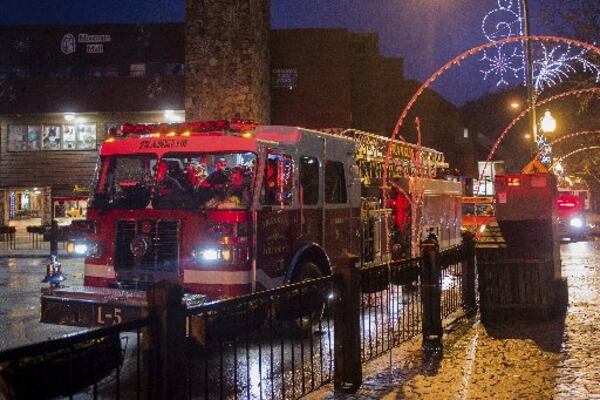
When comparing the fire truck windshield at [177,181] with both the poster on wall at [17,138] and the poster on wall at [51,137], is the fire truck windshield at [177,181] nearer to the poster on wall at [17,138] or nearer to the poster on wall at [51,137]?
the poster on wall at [51,137]

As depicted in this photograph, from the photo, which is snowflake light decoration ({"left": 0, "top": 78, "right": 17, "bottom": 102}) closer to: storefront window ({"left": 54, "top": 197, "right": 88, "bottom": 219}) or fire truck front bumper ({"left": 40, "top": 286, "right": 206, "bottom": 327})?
storefront window ({"left": 54, "top": 197, "right": 88, "bottom": 219})

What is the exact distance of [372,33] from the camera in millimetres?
43000

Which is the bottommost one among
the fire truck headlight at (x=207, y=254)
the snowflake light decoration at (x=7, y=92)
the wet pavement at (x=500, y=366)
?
the wet pavement at (x=500, y=366)

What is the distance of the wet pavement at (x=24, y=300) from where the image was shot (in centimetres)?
1059

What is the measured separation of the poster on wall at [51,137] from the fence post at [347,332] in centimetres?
3479

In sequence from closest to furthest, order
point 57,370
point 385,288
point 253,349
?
point 57,370 < point 385,288 < point 253,349

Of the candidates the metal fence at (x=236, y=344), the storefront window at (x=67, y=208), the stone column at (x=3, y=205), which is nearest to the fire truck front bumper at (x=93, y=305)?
the metal fence at (x=236, y=344)

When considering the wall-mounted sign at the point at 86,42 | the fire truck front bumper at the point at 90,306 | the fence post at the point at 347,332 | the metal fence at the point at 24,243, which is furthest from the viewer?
the wall-mounted sign at the point at 86,42

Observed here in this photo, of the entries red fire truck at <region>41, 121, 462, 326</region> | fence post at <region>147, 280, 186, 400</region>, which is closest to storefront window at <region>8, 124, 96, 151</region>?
red fire truck at <region>41, 121, 462, 326</region>

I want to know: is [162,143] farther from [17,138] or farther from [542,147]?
[17,138]

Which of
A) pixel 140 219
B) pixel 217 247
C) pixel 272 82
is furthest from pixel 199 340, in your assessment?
pixel 272 82

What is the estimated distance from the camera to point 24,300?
1460 cm

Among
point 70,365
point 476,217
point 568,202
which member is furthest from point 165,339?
point 568,202

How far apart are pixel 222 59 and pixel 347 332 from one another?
1112 inches
